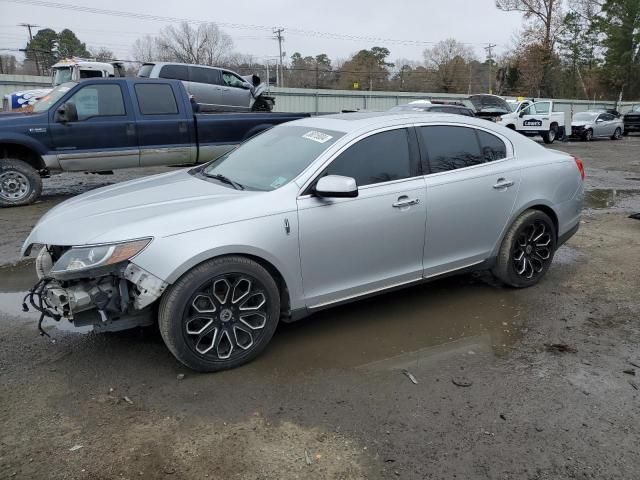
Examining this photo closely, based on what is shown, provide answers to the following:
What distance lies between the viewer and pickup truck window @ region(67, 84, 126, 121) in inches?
343

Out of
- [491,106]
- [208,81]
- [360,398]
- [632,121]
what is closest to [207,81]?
[208,81]

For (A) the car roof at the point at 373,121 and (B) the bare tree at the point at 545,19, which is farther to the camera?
(B) the bare tree at the point at 545,19

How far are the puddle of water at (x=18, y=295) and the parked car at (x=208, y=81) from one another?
33.6 feet

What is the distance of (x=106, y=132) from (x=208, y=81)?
7.75 m

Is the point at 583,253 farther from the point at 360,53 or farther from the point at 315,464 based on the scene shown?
the point at 360,53

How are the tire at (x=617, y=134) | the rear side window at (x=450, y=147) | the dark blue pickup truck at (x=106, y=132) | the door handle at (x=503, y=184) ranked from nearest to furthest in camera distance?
the rear side window at (x=450, y=147), the door handle at (x=503, y=184), the dark blue pickup truck at (x=106, y=132), the tire at (x=617, y=134)

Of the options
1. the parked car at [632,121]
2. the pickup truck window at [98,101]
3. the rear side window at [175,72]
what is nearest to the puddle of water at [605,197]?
the pickup truck window at [98,101]

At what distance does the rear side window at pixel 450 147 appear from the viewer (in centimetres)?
435

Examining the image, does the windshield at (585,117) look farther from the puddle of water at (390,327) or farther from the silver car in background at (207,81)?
the puddle of water at (390,327)

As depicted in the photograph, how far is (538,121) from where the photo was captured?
73.4 ft

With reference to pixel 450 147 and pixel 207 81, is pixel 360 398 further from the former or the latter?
pixel 207 81

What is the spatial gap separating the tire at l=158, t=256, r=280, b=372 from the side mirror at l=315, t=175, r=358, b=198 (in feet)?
2.16

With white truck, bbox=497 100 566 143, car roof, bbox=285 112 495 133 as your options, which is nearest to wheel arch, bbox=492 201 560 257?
car roof, bbox=285 112 495 133

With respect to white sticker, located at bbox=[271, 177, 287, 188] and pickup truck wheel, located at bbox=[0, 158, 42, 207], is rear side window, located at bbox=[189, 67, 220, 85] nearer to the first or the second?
pickup truck wheel, located at bbox=[0, 158, 42, 207]
